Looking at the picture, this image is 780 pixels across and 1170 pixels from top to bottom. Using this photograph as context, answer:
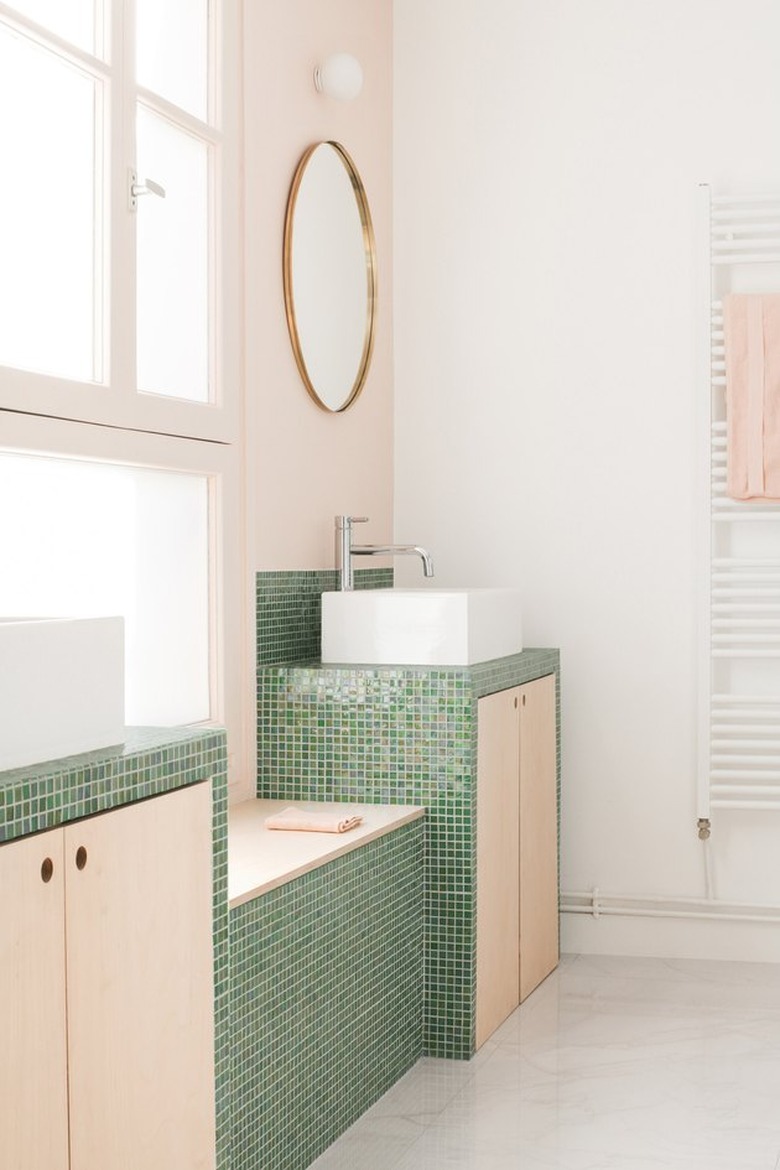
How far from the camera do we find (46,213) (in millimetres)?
2389

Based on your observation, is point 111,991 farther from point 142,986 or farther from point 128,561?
point 128,561

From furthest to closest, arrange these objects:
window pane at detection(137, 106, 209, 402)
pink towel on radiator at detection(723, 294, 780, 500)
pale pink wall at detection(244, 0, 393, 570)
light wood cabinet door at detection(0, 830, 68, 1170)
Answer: pink towel on radiator at detection(723, 294, 780, 500) → pale pink wall at detection(244, 0, 393, 570) → window pane at detection(137, 106, 209, 402) → light wood cabinet door at detection(0, 830, 68, 1170)

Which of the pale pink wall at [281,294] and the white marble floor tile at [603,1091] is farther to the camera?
the pale pink wall at [281,294]

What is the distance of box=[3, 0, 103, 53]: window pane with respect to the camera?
92.3 inches

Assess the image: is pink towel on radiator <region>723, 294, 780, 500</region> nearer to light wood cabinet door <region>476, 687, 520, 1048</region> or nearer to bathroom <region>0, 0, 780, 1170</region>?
bathroom <region>0, 0, 780, 1170</region>

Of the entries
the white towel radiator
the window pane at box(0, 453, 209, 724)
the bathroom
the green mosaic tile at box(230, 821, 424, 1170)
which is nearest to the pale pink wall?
the bathroom

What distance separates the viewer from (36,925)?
1.56 meters

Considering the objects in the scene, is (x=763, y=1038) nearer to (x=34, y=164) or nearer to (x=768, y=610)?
(x=768, y=610)

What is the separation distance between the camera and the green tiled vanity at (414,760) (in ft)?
10.0

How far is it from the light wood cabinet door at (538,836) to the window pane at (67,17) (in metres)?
1.73

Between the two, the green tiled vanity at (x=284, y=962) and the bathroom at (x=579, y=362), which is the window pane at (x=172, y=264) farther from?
the green tiled vanity at (x=284, y=962)

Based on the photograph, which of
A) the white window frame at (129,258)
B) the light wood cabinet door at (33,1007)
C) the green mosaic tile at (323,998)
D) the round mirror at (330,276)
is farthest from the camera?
the round mirror at (330,276)

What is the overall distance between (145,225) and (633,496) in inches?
68.0

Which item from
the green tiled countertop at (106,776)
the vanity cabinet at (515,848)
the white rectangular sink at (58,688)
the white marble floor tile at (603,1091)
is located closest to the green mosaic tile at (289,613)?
the vanity cabinet at (515,848)
